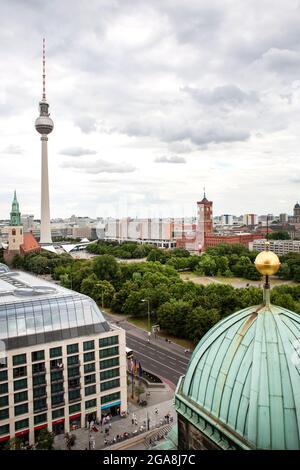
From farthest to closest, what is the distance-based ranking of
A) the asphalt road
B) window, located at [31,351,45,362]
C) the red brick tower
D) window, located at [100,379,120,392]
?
the red brick tower → the asphalt road → window, located at [100,379,120,392] → window, located at [31,351,45,362]

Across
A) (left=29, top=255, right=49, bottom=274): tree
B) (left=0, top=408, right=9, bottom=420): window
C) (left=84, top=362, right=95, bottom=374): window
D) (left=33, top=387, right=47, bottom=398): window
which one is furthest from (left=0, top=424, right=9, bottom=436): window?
(left=29, top=255, right=49, bottom=274): tree

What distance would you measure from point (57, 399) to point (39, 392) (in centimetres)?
215

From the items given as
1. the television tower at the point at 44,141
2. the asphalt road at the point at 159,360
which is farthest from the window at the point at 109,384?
the television tower at the point at 44,141

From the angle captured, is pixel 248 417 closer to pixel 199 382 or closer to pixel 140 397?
pixel 199 382

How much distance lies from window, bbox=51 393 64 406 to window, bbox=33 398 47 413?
834mm

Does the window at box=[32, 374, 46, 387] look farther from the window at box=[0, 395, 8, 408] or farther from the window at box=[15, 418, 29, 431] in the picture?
the window at box=[15, 418, 29, 431]

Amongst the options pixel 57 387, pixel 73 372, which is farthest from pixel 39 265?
pixel 57 387

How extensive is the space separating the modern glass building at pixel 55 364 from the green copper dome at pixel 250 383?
93.8 feet

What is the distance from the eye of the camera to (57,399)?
129 feet

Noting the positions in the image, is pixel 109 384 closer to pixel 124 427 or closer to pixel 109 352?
pixel 109 352

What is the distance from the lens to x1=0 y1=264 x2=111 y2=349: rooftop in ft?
125

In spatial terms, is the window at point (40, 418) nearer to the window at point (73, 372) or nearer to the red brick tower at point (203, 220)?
the window at point (73, 372)

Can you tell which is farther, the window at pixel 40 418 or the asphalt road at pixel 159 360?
the asphalt road at pixel 159 360

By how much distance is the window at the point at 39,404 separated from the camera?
38.0 m
